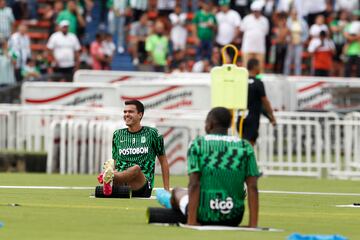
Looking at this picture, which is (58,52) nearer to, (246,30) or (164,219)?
(246,30)

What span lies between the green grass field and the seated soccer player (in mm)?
333

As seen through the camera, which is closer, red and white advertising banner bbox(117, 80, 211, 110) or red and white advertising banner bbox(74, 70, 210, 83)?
red and white advertising banner bbox(117, 80, 211, 110)

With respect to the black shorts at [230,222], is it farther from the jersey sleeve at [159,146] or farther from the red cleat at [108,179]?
the jersey sleeve at [159,146]

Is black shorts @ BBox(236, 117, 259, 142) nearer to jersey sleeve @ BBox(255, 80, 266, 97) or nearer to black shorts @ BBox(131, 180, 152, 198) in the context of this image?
jersey sleeve @ BBox(255, 80, 266, 97)

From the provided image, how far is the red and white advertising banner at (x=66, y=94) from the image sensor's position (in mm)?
36500

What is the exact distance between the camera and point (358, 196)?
22.0 metres

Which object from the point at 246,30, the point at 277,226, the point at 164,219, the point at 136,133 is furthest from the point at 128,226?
the point at 246,30

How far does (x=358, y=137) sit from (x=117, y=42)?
15.1 meters

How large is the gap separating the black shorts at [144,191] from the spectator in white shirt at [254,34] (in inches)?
773

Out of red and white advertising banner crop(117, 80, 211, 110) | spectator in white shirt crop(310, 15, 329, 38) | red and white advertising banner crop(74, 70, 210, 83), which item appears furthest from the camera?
spectator in white shirt crop(310, 15, 329, 38)

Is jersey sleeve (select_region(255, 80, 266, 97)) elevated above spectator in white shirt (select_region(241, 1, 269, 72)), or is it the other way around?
spectator in white shirt (select_region(241, 1, 269, 72))

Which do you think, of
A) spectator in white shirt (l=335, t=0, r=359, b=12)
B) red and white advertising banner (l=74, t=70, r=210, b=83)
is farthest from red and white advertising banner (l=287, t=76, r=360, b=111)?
spectator in white shirt (l=335, t=0, r=359, b=12)

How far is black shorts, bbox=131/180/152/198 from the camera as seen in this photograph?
19.3 m

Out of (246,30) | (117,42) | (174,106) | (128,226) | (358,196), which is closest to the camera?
(128,226)
